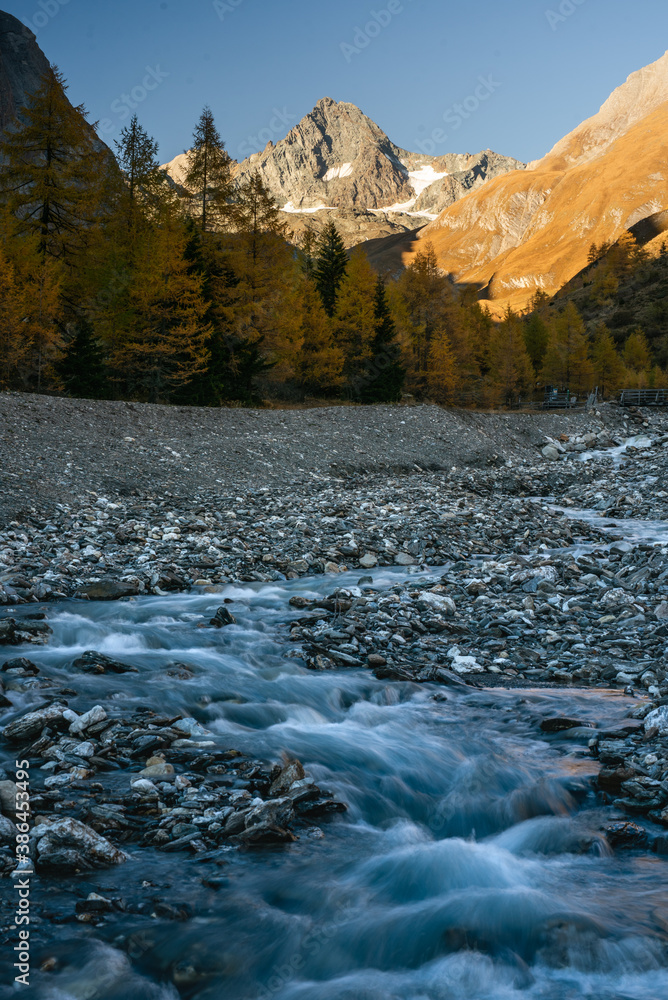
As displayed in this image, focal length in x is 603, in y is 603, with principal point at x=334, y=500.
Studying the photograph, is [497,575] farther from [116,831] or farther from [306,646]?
[116,831]

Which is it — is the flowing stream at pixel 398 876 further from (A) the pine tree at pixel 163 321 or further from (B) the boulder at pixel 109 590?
(A) the pine tree at pixel 163 321

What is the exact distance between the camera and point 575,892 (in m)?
3.78

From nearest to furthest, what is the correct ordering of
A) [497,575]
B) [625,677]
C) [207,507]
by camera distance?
[625,677], [497,575], [207,507]

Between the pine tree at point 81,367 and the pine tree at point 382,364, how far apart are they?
18.1 m

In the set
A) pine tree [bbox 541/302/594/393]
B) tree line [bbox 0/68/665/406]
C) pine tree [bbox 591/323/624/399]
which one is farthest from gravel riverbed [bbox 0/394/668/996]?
pine tree [bbox 591/323/624/399]

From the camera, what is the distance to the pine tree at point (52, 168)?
89.4 ft

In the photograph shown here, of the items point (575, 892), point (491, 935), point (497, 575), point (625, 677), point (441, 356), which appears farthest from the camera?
point (441, 356)

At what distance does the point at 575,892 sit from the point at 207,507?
43.0ft

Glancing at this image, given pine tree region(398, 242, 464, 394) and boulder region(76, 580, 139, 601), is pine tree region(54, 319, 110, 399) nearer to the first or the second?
boulder region(76, 580, 139, 601)

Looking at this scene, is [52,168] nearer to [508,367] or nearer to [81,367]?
[81,367]

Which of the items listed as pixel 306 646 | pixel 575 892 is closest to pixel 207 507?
pixel 306 646

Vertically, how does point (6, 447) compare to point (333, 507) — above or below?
above

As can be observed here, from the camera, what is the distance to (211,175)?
104 feet

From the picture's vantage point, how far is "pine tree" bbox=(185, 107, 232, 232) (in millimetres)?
31395
